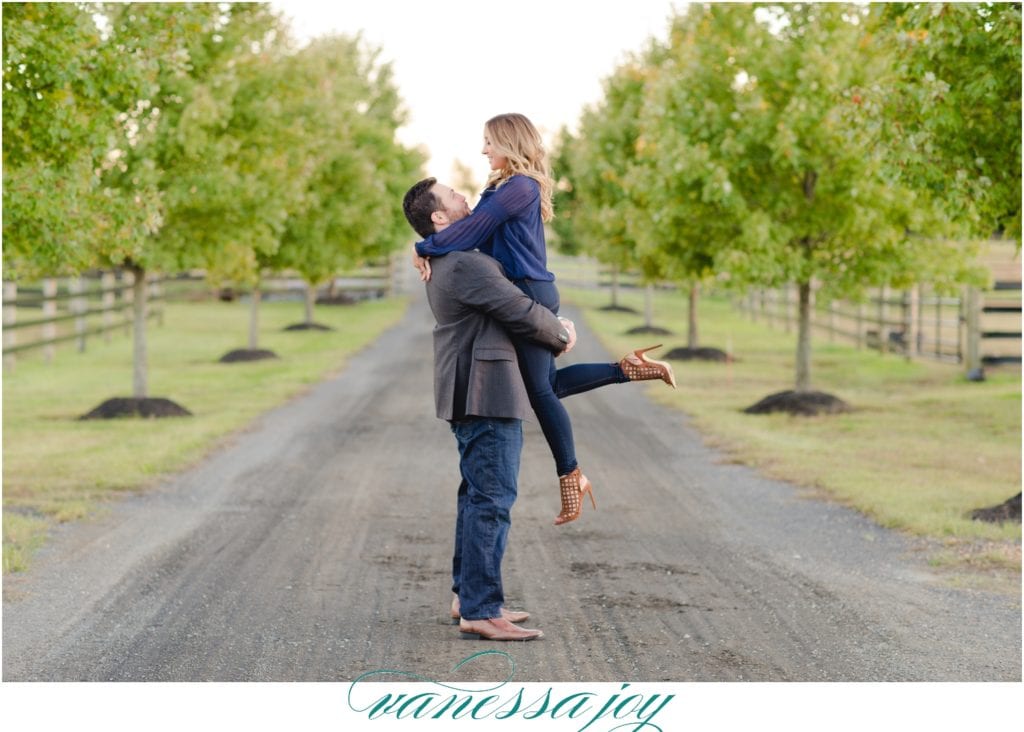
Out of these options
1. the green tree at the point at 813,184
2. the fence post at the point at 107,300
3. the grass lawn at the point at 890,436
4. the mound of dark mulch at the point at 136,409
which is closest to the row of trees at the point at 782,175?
the green tree at the point at 813,184

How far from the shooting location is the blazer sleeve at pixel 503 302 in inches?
224

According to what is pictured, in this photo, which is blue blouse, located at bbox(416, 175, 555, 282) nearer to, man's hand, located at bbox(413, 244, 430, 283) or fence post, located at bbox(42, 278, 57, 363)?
man's hand, located at bbox(413, 244, 430, 283)

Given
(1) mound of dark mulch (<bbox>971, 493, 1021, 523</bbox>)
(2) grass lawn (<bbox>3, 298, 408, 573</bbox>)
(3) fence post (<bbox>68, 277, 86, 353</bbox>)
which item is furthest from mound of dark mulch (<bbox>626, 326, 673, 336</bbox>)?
(1) mound of dark mulch (<bbox>971, 493, 1021, 523</bbox>)

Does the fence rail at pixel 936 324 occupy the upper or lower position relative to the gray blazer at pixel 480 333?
lower

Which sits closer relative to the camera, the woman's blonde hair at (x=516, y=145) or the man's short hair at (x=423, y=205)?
the woman's blonde hair at (x=516, y=145)

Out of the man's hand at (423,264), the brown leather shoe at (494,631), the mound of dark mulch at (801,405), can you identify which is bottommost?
the mound of dark mulch at (801,405)

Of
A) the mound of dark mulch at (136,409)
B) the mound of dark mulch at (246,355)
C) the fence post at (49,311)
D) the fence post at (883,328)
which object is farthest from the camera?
the fence post at (883,328)

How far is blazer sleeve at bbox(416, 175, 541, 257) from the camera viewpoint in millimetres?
5688

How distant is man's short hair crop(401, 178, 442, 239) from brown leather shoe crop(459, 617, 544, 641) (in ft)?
6.14

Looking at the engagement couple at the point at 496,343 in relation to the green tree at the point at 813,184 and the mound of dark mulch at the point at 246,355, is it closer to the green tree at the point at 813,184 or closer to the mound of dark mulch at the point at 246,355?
the green tree at the point at 813,184

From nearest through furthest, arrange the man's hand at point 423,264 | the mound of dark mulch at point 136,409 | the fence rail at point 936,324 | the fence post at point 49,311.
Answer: the man's hand at point 423,264 < the mound of dark mulch at point 136,409 < the fence rail at point 936,324 < the fence post at point 49,311

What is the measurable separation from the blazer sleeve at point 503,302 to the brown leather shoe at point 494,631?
1.40 meters

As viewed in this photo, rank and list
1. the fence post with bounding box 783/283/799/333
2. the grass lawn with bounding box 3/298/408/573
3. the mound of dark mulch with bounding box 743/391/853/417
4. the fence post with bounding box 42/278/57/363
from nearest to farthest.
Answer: the grass lawn with bounding box 3/298/408/573 → the mound of dark mulch with bounding box 743/391/853/417 → the fence post with bounding box 42/278/57/363 → the fence post with bounding box 783/283/799/333

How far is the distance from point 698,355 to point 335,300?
76.1ft
